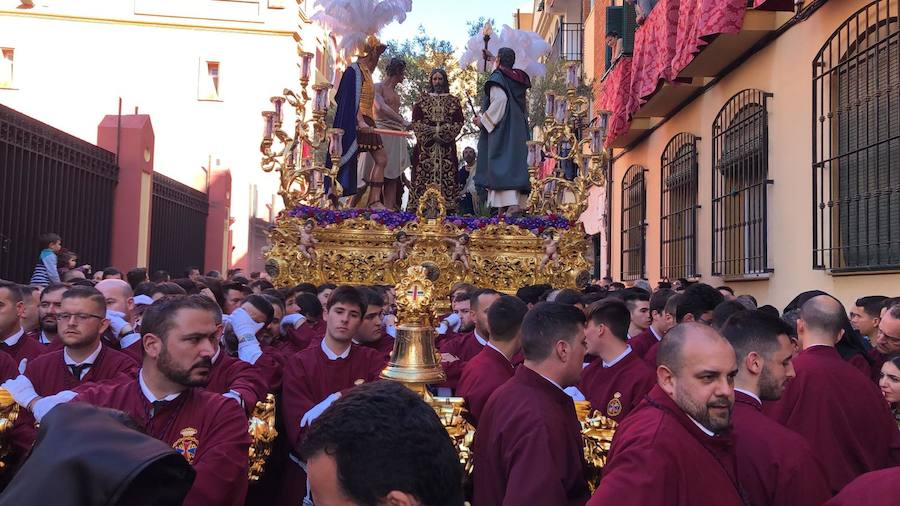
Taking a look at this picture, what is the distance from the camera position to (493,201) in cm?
1073

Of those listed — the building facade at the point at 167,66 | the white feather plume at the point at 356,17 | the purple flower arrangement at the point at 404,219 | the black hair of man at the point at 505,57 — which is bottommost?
the purple flower arrangement at the point at 404,219

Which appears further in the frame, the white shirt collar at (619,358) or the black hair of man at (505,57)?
the black hair of man at (505,57)

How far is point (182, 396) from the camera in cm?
350

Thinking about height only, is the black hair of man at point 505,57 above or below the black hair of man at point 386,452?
above

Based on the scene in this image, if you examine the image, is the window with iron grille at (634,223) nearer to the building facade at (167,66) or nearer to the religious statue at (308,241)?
the religious statue at (308,241)

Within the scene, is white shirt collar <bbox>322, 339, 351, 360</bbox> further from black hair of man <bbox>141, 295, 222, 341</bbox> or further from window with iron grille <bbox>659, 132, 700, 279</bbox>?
window with iron grille <bbox>659, 132, 700, 279</bbox>

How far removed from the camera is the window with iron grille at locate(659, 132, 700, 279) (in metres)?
13.3

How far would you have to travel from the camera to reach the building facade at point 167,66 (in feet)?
79.3

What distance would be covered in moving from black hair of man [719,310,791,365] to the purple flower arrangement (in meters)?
6.37

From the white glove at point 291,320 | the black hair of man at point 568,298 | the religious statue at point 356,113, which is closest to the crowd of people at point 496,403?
the black hair of man at point 568,298

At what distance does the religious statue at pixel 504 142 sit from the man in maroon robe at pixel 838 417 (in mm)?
6474

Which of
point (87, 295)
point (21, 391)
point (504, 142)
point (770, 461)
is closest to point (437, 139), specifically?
point (504, 142)

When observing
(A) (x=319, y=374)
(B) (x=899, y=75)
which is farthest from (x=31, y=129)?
(B) (x=899, y=75)

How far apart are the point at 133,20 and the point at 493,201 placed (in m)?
17.7
